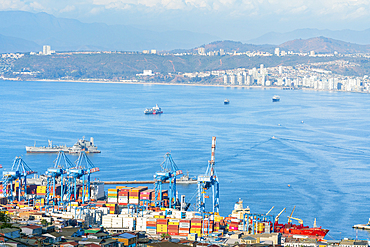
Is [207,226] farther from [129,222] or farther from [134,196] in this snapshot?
[134,196]

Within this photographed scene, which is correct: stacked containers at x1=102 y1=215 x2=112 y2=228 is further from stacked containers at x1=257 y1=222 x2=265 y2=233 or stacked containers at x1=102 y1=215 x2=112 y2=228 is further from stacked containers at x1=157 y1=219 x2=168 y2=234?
stacked containers at x1=257 y1=222 x2=265 y2=233

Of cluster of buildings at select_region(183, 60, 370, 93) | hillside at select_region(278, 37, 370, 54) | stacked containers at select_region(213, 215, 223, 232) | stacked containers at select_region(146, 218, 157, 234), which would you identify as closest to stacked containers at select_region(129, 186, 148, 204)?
stacked containers at select_region(146, 218, 157, 234)

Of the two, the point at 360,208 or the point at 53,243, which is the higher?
the point at 53,243

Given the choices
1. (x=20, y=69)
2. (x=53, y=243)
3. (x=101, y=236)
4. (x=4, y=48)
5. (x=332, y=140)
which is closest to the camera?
(x=53, y=243)

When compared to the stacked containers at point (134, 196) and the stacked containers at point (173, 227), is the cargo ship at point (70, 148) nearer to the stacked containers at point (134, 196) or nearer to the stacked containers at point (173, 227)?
the stacked containers at point (134, 196)

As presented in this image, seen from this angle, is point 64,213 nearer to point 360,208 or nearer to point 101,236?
point 101,236

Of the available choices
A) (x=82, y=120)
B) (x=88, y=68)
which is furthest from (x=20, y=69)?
(x=82, y=120)
